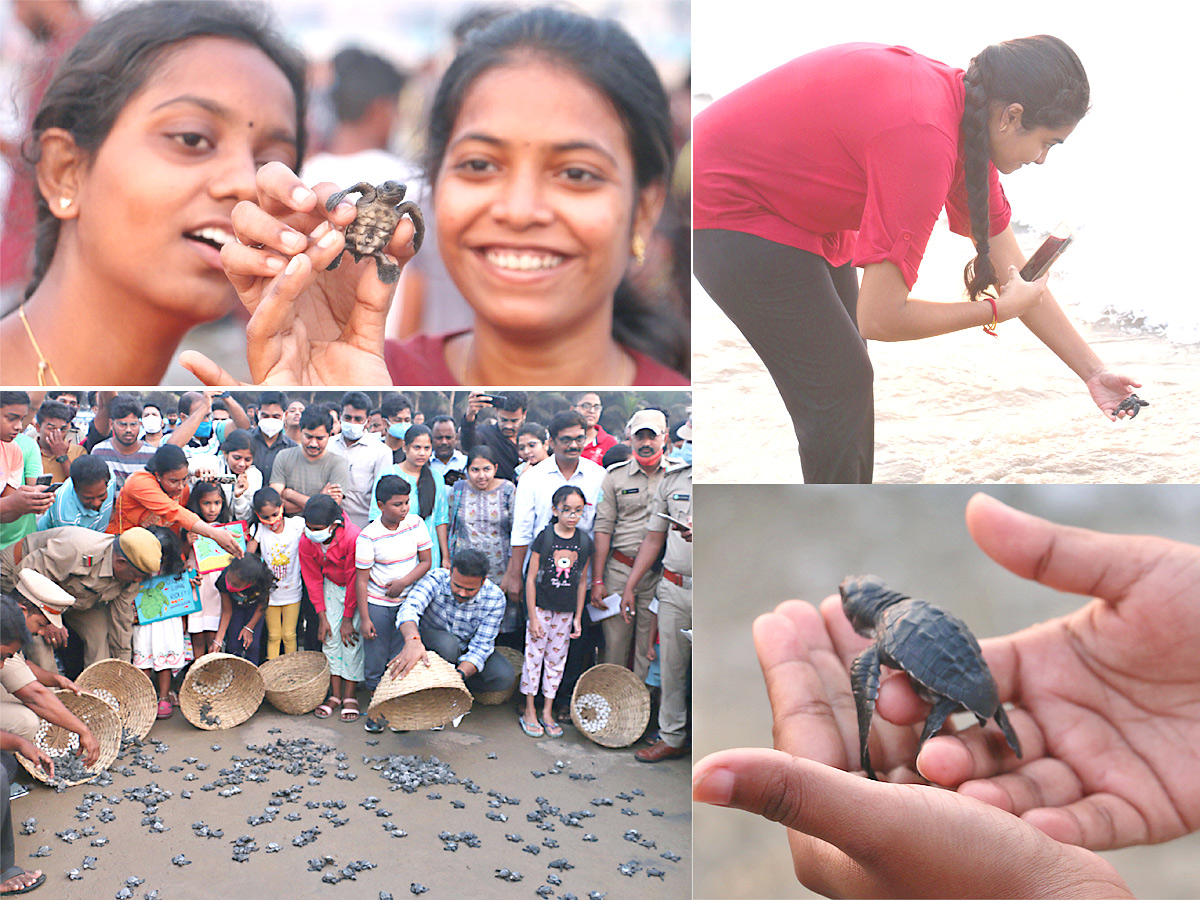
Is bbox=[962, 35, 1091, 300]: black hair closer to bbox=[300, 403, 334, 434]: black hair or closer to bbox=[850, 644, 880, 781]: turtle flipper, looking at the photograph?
bbox=[850, 644, 880, 781]: turtle flipper

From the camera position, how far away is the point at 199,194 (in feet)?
7.77

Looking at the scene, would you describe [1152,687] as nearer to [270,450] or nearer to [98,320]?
[270,450]

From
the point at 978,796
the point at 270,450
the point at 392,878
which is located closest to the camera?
the point at 978,796

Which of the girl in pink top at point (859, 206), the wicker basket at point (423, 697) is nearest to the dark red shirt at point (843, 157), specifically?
the girl in pink top at point (859, 206)

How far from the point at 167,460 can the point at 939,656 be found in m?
2.25

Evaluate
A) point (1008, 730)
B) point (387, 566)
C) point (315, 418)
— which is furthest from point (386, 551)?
point (1008, 730)

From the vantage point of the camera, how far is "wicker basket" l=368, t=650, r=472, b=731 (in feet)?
8.00

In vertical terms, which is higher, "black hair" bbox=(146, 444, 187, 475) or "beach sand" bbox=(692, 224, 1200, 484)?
"beach sand" bbox=(692, 224, 1200, 484)

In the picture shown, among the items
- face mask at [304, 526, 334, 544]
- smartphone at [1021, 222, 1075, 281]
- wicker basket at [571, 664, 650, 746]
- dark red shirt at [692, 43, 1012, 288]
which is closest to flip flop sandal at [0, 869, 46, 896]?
face mask at [304, 526, 334, 544]

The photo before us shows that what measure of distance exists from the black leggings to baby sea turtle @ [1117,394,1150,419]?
697 mm

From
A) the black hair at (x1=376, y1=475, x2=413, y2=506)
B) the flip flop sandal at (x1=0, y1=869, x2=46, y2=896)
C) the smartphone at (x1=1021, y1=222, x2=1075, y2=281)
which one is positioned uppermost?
the smartphone at (x1=1021, y1=222, x2=1075, y2=281)

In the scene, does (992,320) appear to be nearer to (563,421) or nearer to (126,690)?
(563,421)

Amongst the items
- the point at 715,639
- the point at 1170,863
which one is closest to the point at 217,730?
the point at 715,639

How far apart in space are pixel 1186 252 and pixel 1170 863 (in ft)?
5.74
